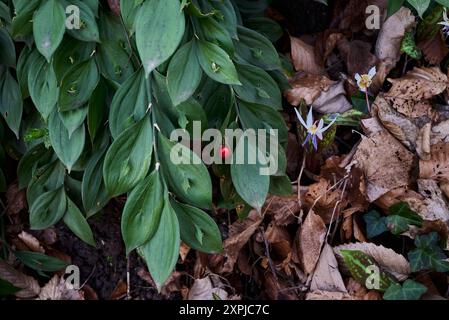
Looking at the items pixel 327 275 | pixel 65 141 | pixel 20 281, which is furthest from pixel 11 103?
pixel 327 275

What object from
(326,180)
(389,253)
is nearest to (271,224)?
(326,180)

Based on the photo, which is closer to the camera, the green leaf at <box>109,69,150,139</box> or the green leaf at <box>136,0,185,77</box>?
the green leaf at <box>136,0,185,77</box>

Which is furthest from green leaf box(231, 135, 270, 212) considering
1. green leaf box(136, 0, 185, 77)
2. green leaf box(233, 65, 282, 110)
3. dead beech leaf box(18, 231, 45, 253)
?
dead beech leaf box(18, 231, 45, 253)

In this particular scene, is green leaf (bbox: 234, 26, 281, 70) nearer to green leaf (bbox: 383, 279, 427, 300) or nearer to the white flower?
the white flower

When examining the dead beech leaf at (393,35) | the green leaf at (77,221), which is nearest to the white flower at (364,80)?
the dead beech leaf at (393,35)

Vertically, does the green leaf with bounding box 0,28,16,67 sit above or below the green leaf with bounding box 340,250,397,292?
above

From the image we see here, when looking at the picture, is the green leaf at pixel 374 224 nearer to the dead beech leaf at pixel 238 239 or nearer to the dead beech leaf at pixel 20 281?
the dead beech leaf at pixel 238 239
